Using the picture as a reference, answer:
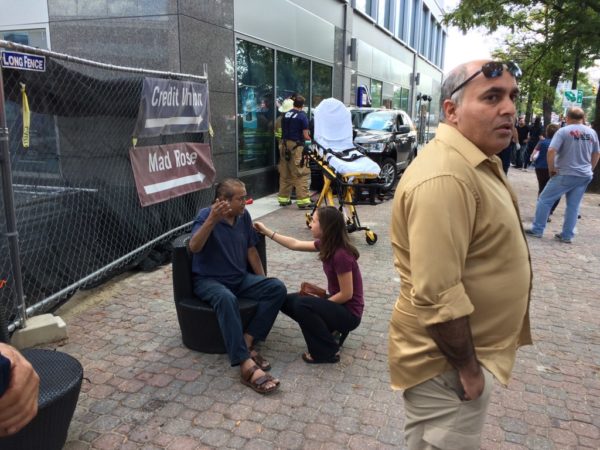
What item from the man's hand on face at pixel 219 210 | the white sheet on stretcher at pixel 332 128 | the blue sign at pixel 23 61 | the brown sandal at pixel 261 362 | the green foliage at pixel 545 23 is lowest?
the brown sandal at pixel 261 362

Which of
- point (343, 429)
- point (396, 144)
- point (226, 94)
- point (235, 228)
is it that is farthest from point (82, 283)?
point (396, 144)

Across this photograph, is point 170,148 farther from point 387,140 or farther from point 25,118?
point 387,140

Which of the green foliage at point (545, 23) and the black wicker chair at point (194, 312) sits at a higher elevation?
the green foliage at point (545, 23)

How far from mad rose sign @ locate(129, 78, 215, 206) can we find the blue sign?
1356 mm

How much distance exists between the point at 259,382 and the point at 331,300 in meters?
0.76

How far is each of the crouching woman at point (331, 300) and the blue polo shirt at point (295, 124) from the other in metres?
6.18

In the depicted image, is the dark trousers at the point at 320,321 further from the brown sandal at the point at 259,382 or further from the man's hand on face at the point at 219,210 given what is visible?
the man's hand on face at the point at 219,210

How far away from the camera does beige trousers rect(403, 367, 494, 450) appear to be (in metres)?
1.73

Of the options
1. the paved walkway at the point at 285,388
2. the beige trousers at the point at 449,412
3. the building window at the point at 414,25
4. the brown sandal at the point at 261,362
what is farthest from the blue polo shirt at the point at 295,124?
the building window at the point at 414,25

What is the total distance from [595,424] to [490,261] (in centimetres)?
202

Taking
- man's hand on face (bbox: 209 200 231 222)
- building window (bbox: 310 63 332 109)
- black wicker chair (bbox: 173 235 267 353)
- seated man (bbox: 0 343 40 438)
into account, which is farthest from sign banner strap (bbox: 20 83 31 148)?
building window (bbox: 310 63 332 109)

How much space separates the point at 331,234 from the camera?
3492 millimetres

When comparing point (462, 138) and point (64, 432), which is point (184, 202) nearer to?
point (64, 432)

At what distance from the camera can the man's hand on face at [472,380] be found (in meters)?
1.65
